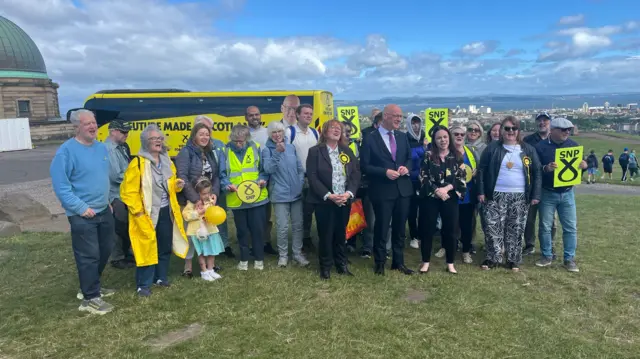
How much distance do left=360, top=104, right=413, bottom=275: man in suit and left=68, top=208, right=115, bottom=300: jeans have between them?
11.0 ft

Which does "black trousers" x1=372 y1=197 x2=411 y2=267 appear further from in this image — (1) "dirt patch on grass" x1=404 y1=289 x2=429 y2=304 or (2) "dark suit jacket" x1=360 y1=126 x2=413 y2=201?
(1) "dirt patch on grass" x1=404 y1=289 x2=429 y2=304

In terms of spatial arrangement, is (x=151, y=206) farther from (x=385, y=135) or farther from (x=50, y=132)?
(x=50, y=132)

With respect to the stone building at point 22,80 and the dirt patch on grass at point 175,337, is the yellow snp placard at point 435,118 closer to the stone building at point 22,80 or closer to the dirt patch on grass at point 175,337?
the dirt patch on grass at point 175,337

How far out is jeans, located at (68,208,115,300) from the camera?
4.69 metres

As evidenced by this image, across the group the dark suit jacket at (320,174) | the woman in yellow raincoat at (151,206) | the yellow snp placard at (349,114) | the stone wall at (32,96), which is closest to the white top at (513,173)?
the dark suit jacket at (320,174)

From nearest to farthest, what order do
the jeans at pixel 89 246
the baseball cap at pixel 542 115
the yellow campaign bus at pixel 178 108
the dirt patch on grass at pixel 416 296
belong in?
1. the jeans at pixel 89 246
2. the dirt patch on grass at pixel 416 296
3. the baseball cap at pixel 542 115
4. the yellow campaign bus at pixel 178 108

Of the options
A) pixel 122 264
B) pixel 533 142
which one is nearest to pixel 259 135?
pixel 122 264

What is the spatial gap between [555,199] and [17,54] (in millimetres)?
58382

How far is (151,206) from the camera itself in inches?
Answer: 202

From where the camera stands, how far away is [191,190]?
559cm

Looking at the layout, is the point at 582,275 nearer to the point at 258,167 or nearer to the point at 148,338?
the point at 258,167

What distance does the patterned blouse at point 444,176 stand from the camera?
5.74 m

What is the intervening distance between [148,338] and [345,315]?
78.0 inches

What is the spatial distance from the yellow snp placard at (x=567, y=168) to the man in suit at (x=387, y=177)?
2087 mm
